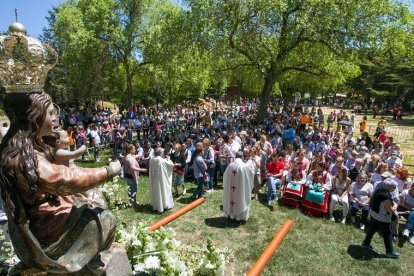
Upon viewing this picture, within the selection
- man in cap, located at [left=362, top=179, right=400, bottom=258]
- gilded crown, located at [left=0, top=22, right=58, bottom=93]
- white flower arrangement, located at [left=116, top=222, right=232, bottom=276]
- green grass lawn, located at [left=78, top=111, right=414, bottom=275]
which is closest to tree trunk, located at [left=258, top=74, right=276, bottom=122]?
green grass lawn, located at [left=78, top=111, right=414, bottom=275]

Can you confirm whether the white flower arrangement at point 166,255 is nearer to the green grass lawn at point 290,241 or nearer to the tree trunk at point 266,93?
the green grass lawn at point 290,241

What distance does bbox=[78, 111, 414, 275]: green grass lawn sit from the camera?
6918 mm

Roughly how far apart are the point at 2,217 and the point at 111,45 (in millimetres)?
24492

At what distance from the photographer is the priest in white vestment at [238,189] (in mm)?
8688

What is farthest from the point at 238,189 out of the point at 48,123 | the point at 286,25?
the point at 286,25

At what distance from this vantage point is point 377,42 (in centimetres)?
1795

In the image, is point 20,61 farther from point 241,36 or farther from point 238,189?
point 241,36

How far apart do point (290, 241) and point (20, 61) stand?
7141mm

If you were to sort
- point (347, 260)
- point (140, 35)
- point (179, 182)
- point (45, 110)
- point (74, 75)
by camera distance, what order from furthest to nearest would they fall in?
1. point (74, 75)
2. point (140, 35)
3. point (179, 182)
4. point (347, 260)
5. point (45, 110)

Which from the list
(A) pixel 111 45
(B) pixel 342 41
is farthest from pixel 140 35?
(B) pixel 342 41

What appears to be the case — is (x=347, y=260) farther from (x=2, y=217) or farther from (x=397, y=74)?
(x=397, y=74)

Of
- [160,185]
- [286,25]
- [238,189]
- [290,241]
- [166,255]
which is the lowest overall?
[290,241]

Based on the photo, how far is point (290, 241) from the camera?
7.93m

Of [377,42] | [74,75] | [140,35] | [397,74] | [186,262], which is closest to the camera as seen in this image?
[186,262]
